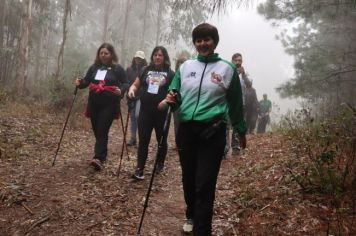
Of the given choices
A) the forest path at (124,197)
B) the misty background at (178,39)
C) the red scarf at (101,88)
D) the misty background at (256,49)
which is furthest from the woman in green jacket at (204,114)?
the misty background at (256,49)

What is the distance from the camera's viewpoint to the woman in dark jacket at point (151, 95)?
6184mm

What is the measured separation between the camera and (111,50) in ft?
22.4

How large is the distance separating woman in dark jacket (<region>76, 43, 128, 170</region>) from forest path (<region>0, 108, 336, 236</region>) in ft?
1.63

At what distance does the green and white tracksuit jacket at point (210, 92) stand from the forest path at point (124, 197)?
4.71 feet

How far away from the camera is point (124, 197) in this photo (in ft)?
18.3

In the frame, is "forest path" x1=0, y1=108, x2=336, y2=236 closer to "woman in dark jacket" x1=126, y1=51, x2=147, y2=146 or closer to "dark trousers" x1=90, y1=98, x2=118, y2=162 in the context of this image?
"dark trousers" x1=90, y1=98, x2=118, y2=162

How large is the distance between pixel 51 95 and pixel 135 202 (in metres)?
8.09

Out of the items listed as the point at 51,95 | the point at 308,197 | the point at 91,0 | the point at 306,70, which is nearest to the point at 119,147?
the point at 51,95

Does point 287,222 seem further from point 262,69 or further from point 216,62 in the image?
point 262,69

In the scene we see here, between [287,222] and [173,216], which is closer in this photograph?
[287,222]

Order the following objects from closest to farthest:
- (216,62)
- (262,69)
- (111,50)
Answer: (216,62) → (111,50) → (262,69)

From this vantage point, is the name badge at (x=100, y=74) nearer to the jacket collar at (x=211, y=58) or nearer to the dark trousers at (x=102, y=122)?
the dark trousers at (x=102, y=122)

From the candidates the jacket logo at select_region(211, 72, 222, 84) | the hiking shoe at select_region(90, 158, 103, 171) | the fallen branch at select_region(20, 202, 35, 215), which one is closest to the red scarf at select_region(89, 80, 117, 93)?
the hiking shoe at select_region(90, 158, 103, 171)

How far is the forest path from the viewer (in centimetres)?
457
